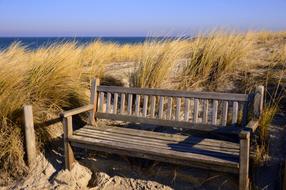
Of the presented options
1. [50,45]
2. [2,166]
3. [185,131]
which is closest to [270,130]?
[185,131]

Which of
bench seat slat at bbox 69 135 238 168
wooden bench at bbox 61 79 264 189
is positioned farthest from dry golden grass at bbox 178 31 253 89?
bench seat slat at bbox 69 135 238 168

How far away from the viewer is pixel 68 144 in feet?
15.5

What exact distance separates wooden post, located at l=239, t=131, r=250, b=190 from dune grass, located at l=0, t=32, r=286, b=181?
1.02 meters

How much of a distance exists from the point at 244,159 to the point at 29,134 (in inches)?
103

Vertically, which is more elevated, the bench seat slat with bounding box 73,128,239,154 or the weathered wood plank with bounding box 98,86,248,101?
the weathered wood plank with bounding box 98,86,248,101

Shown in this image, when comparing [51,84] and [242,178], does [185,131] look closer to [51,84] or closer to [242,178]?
[242,178]

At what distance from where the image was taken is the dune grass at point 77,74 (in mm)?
5008

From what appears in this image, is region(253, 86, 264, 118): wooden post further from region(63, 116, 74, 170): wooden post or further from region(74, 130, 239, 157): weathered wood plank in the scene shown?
region(63, 116, 74, 170): wooden post

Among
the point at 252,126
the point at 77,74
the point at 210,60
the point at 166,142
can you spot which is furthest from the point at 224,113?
the point at 77,74

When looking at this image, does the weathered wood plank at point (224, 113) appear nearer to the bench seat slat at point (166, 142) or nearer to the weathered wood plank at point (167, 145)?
the bench seat slat at point (166, 142)

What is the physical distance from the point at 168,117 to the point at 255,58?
3.98m

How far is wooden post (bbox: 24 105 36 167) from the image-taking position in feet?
15.7

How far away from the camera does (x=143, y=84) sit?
19.8 feet

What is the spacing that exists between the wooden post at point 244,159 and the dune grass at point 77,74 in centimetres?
102
